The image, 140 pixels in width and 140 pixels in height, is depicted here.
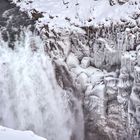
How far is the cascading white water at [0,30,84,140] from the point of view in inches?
354

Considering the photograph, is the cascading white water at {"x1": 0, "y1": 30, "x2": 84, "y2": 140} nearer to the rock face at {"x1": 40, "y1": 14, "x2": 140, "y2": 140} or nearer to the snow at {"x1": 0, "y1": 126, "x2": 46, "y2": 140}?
the rock face at {"x1": 40, "y1": 14, "x2": 140, "y2": 140}

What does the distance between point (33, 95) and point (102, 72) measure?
74.9 inches

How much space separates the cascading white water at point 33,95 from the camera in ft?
29.5

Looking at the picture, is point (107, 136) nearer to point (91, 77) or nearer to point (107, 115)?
point (107, 115)

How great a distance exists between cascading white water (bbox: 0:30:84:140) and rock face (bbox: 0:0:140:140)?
0.19 meters

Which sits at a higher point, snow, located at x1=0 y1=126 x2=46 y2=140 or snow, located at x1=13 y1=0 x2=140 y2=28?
snow, located at x1=13 y1=0 x2=140 y2=28

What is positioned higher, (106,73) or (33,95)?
(106,73)

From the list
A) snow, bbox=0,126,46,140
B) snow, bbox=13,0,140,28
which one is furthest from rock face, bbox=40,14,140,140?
snow, bbox=0,126,46,140

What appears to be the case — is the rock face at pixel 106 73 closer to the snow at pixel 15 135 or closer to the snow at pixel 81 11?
the snow at pixel 81 11

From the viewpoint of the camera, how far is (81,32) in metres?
9.48

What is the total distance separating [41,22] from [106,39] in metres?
1.90

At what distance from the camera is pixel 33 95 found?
9070 mm

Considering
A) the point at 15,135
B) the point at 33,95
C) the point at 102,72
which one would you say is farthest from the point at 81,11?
the point at 15,135

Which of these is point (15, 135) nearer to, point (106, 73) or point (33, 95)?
point (33, 95)
